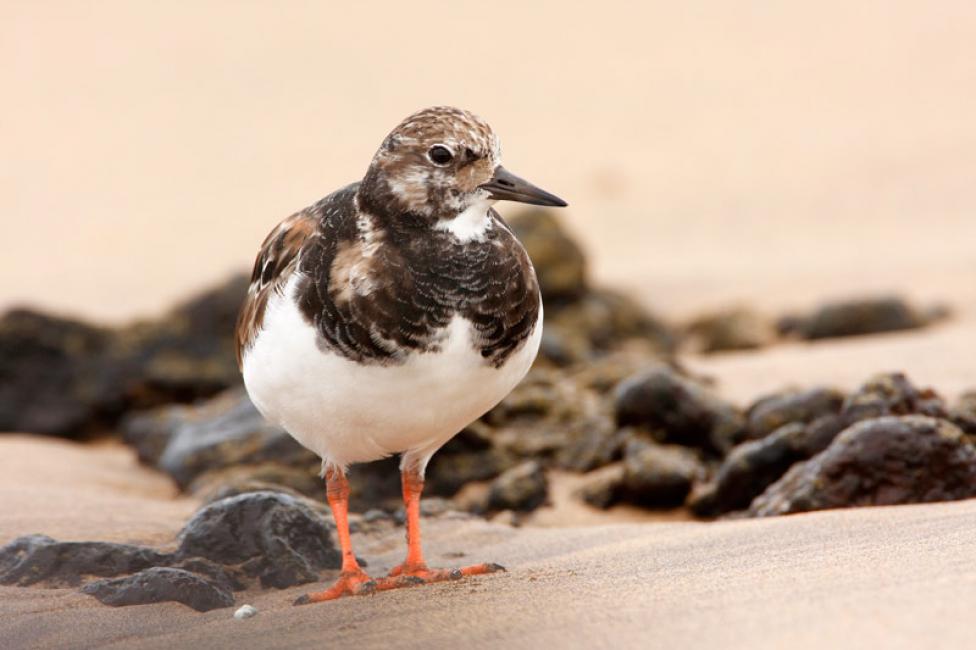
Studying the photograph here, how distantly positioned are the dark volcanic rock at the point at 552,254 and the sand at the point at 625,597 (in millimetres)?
5044

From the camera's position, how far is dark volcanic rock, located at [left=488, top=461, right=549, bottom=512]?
21.8ft

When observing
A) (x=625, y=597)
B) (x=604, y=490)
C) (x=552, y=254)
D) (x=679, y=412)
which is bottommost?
(x=625, y=597)

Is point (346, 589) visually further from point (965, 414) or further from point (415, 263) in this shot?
point (965, 414)

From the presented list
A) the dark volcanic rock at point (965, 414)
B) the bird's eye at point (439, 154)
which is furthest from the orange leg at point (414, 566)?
the dark volcanic rock at point (965, 414)

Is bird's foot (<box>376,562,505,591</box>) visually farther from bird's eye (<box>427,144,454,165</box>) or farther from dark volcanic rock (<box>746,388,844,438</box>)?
dark volcanic rock (<box>746,388,844,438</box>)

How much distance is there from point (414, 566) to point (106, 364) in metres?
5.16

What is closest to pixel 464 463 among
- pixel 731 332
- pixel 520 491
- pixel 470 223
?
pixel 520 491

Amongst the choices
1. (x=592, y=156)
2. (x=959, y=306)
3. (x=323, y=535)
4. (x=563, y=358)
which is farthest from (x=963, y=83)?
(x=323, y=535)

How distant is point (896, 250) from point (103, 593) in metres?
13.1

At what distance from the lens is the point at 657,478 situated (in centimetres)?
649

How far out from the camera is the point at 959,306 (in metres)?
11.7

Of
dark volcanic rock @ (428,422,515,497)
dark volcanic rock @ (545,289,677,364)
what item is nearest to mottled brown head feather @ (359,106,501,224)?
Result: dark volcanic rock @ (428,422,515,497)

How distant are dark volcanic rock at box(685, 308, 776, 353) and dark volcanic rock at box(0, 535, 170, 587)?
22.1 feet

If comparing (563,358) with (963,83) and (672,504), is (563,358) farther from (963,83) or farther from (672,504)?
(963,83)
